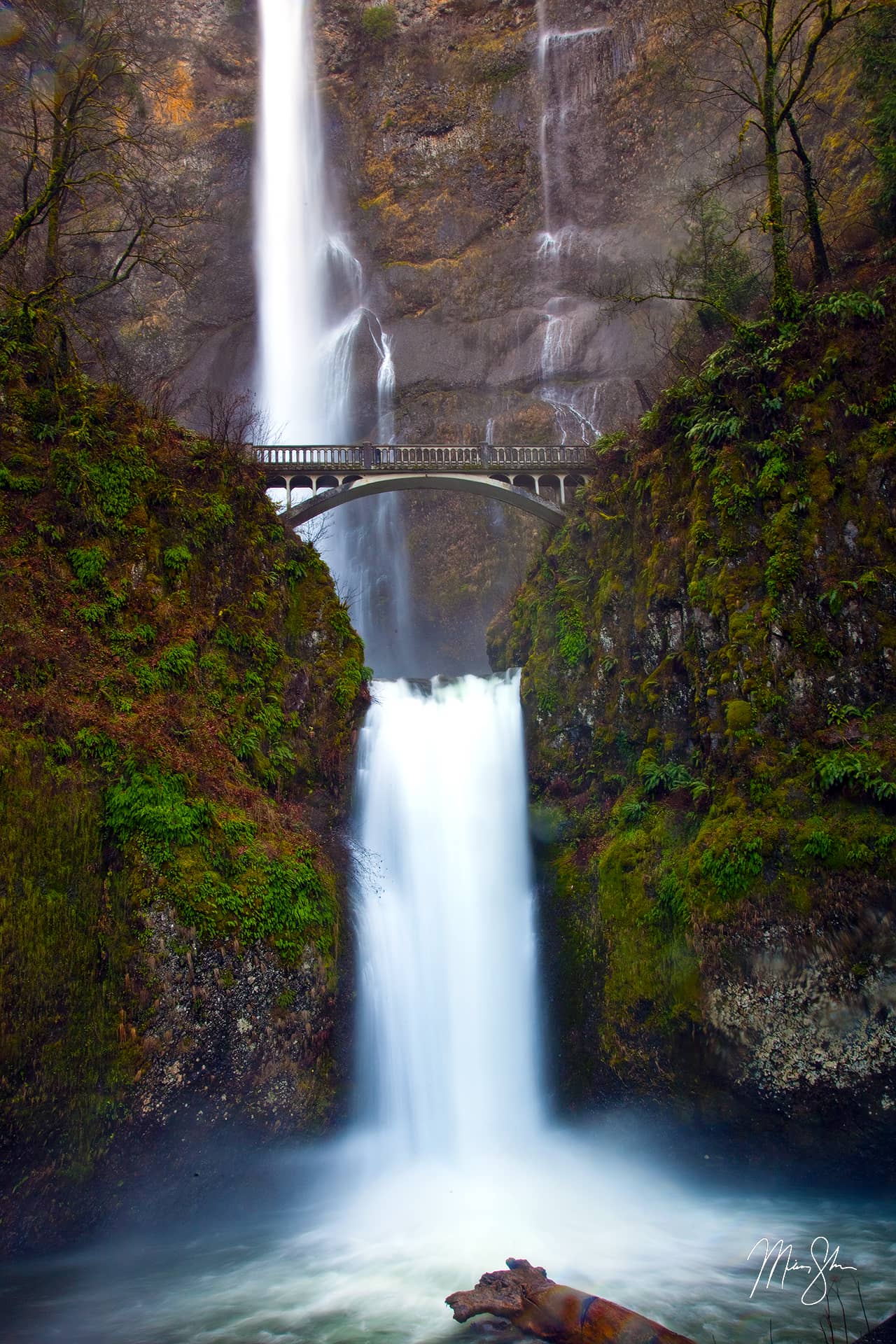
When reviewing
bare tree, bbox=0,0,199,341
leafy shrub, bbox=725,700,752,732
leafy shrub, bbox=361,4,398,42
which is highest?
leafy shrub, bbox=361,4,398,42

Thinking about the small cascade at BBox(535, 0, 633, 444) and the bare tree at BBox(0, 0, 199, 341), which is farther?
the small cascade at BBox(535, 0, 633, 444)

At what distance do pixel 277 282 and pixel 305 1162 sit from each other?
37593 mm

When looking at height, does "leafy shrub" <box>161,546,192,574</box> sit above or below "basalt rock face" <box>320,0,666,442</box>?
below

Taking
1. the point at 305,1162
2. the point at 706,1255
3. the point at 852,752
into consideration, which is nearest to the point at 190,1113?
the point at 305,1162

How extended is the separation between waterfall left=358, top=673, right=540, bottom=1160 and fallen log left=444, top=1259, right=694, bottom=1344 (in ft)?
15.1

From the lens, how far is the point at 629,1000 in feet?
45.3

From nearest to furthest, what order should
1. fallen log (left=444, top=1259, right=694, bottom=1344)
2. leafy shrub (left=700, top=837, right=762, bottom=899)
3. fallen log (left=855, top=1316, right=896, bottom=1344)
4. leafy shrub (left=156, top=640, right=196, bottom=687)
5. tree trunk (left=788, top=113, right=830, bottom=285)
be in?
fallen log (left=855, top=1316, right=896, bottom=1344) < fallen log (left=444, top=1259, right=694, bottom=1344) < leafy shrub (left=700, top=837, right=762, bottom=899) < leafy shrub (left=156, top=640, right=196, bottom=687) < tree trunk (left=788, top=113, right=830, bottom=285)

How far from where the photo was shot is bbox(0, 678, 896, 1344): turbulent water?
365 inches

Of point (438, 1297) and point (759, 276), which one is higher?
point (759, 276)

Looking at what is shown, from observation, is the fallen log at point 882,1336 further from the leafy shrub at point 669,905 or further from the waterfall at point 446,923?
the waterfall at point 446,923

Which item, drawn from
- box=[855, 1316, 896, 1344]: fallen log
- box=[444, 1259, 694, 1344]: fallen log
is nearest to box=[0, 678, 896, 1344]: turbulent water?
box=[444, 1259, 694, 1344]: fallen log

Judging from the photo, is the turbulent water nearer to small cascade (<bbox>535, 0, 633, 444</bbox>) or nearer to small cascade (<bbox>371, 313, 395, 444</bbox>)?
small cascade (<bbox>371, 313, 395, 444</bbox>)

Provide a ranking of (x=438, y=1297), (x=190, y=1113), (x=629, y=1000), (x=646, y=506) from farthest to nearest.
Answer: (x=646, y=506), (x=629, y=1000), (x=190, y=1113), (x=438, y=1297)

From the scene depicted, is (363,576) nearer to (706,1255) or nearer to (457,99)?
(457,99)
